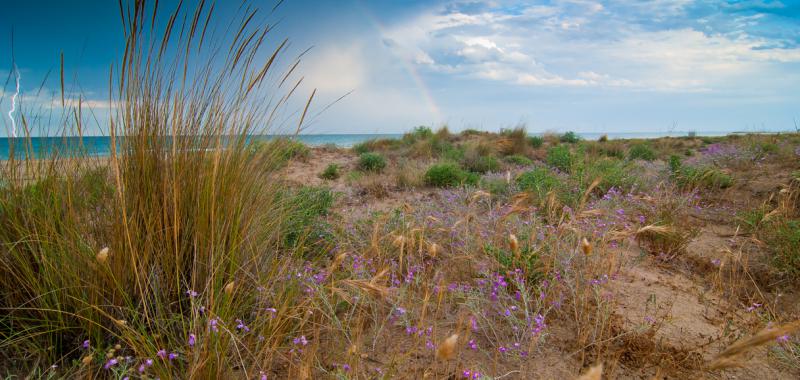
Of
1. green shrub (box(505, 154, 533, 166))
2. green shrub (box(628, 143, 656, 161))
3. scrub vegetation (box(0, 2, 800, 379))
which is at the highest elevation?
green shrub (box(628, 143, 656, 161))

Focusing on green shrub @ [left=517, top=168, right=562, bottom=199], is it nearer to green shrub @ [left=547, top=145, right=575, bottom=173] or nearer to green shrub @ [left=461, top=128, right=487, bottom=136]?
green shrub @ [left=547, top=145, right=575, bottom=173]

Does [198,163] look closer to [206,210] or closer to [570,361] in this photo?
[206,210]

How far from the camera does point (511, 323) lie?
1984 millimetres

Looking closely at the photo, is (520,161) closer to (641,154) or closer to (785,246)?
(641,154)

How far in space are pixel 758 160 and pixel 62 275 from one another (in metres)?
8.63

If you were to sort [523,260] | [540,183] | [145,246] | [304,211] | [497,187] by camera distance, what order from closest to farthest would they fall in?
[145,246] < [523,260] < [304,211] < [540,183] < [497,187]

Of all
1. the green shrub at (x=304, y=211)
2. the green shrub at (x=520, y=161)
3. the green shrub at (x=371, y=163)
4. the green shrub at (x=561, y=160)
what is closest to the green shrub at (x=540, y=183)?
the green shrub at (x=561, y=160)

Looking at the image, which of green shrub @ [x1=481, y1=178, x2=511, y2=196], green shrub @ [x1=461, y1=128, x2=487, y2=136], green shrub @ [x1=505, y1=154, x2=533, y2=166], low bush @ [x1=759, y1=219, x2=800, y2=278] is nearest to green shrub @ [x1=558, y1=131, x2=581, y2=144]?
green shrub @ [x1=461, y1=128, x2=487, y2=136]

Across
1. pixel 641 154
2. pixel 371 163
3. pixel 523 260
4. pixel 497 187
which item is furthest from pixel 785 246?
pixel 641 154

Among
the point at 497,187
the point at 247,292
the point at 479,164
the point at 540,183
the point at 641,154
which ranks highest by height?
the point at 641,154

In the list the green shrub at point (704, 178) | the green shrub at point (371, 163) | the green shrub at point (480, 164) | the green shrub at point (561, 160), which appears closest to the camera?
the green shrub at point (704, 178)

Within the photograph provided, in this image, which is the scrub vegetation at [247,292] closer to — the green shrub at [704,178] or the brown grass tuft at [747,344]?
the brown grass tuft at [747,344]

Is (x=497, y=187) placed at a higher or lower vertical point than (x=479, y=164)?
lower

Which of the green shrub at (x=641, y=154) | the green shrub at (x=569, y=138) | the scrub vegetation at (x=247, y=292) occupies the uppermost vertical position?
the green shrub at (x=569, y=138)
